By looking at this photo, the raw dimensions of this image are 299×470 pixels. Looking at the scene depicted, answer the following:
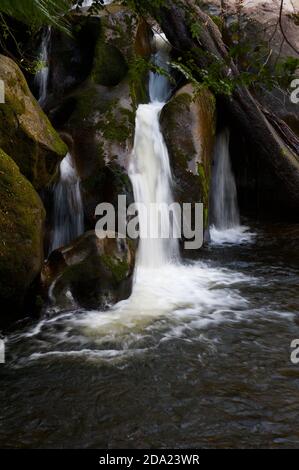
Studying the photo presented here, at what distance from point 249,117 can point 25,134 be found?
199 inches

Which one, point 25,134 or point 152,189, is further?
point 152,189

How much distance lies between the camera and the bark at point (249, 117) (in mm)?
8523

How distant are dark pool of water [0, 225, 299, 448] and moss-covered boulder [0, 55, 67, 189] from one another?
1828 mm

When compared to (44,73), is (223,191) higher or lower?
lower

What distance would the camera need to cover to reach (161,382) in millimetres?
3957

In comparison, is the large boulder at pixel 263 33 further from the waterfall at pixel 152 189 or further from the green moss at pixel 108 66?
the waterfall at pixel 152 189

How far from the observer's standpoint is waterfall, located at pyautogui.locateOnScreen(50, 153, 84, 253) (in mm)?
6719

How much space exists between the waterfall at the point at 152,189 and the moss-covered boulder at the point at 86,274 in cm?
160

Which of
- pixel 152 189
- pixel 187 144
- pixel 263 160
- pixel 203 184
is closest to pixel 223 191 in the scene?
pixel 263 160

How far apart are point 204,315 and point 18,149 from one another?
113 inches

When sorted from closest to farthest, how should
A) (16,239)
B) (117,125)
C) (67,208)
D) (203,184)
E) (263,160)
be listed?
(16,239) < (67,208) < (117,125) < (203,184) < (263,160)

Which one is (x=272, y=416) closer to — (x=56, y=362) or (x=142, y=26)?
(x=56, y=362)

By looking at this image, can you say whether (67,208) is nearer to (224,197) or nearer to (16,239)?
(16,239)
